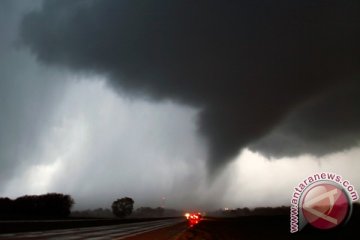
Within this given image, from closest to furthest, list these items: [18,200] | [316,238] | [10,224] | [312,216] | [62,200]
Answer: [312,216], [316,238], [10,224], [18,200], [62,200]

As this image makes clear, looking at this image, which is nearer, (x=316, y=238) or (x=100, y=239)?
(x=100, y=239)

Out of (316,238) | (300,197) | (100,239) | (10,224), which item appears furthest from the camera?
(10,224)

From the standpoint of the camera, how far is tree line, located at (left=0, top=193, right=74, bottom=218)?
3839 inches

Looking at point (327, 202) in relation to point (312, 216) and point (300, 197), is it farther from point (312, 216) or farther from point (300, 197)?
point (312, 216)

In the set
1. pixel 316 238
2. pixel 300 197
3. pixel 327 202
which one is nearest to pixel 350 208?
pixel 327 202

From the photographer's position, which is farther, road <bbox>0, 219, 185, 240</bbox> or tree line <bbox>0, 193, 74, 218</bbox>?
tree line <bbox>0, 193, 74, 218</bbox>

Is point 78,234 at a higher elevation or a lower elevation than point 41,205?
lower

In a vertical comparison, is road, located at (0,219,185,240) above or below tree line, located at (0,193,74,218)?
below

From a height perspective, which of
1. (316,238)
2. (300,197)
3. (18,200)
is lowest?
(316,238)

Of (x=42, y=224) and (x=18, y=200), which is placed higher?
(x=18, y=200)

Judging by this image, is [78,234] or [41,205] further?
[41,205]

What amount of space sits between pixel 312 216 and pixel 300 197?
8024 mm

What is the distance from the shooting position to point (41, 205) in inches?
4296

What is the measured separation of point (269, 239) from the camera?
40.9 metres
